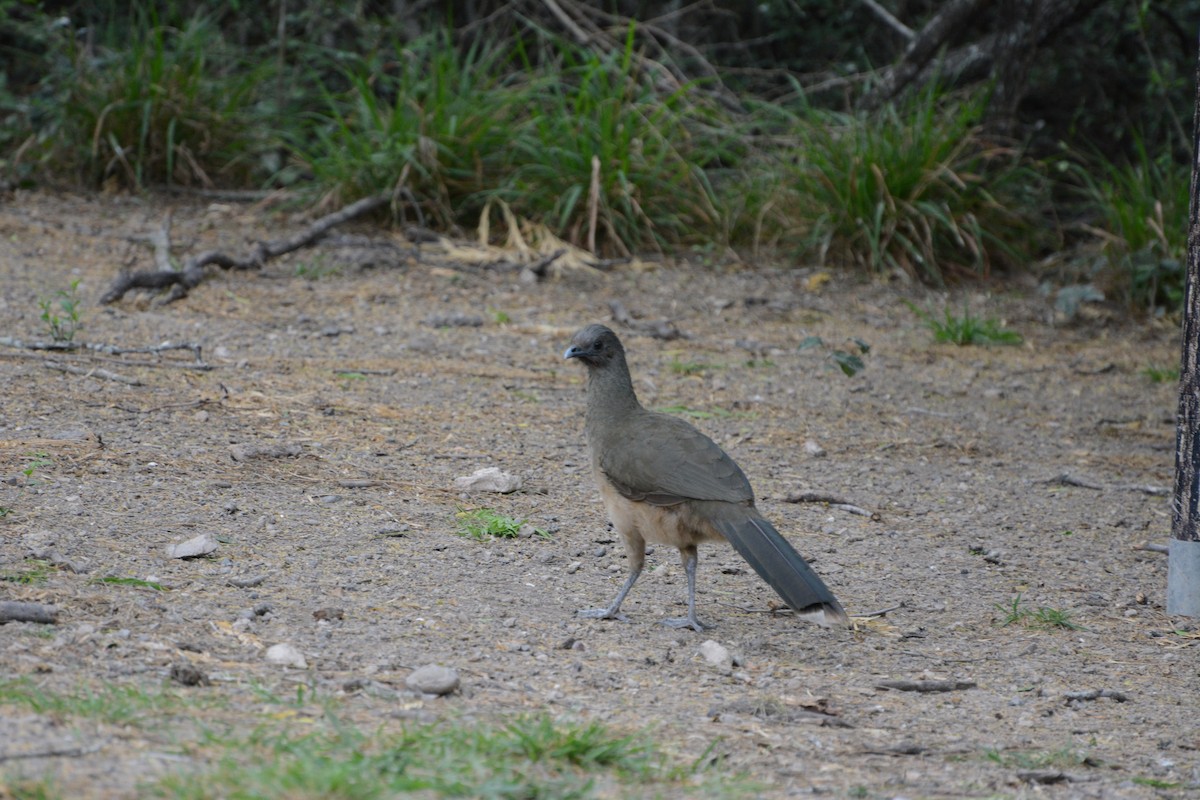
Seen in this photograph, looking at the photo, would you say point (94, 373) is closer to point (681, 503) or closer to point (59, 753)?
point (681, 503)

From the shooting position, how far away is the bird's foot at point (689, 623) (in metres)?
4.12

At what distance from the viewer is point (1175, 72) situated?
1141 centimetres

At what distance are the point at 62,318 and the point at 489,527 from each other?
3259 millimetres

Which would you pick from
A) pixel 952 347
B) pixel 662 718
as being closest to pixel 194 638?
A: pixel 662 718

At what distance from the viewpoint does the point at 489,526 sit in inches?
188

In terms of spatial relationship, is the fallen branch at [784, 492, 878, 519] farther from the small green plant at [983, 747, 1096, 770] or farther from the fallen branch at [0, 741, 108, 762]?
the fallen branch at [0, 741, 108, 762]

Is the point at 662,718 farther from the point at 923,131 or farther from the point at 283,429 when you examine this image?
the point at 923,131

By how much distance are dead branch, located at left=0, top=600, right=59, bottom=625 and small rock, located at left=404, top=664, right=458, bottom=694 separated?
3.00 feet

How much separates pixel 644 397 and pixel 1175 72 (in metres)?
7.06

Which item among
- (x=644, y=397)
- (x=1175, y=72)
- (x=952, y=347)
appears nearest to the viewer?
(x=644, y=397)

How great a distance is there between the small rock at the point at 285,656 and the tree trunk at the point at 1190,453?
112 inches

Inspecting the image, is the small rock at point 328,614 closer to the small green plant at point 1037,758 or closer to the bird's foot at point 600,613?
the bird's foot at point 600,613

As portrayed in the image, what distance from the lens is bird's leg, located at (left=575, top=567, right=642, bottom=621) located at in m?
4.10

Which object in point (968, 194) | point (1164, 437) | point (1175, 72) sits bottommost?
point (1164, 437)
